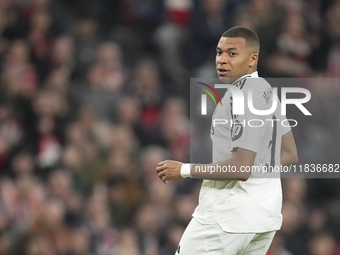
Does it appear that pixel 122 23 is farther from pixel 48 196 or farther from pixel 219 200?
pixel 219 200

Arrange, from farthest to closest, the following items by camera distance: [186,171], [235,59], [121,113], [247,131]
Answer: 1. [121,113]
2. [235,59]
3. [186,171]
4. [247,131]

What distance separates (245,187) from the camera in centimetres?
343

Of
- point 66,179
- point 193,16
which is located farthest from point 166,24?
point 66,179

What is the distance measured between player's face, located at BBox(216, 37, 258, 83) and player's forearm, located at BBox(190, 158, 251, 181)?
0.56 m

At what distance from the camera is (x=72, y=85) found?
883cm

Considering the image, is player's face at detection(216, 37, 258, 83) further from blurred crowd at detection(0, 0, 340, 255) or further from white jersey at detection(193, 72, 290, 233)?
blurred crowd at detection(0, 0, 340, 255)

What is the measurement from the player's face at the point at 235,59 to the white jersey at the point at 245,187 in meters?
0.05

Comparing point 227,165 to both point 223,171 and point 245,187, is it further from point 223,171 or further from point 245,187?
point 245,187

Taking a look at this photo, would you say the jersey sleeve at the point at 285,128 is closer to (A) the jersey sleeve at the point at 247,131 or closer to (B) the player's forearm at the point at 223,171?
(A) the jersey sleeve at the point at 247,131

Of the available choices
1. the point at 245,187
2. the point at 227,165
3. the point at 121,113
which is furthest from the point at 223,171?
the point at 121,113

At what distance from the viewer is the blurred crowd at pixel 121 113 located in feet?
23.6

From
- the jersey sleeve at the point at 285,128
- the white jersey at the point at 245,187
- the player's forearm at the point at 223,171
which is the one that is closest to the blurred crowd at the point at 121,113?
the jersey sleeve at the point at 285,128

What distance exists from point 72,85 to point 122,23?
1661mm

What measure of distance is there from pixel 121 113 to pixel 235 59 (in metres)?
4.93
